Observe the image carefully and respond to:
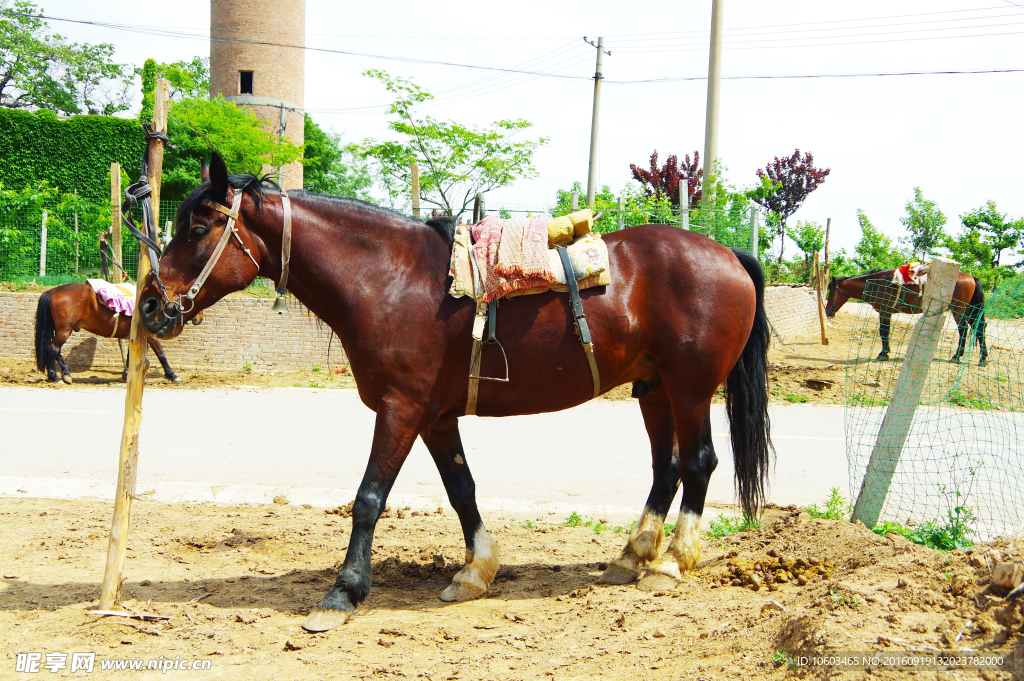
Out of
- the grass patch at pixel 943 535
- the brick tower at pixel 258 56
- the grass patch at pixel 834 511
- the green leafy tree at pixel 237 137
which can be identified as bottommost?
the grass patch at pixel 834 511

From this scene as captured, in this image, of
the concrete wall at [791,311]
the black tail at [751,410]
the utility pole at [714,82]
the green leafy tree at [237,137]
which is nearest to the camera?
the black tail at [751,410]

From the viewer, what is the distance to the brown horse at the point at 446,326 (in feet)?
11.4

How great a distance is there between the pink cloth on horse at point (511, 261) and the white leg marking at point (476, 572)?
1415mm

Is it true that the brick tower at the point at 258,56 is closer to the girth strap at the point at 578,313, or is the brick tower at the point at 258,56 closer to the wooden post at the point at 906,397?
the girth strap at the point at 578,313

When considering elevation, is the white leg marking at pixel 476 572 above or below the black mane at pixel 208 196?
below

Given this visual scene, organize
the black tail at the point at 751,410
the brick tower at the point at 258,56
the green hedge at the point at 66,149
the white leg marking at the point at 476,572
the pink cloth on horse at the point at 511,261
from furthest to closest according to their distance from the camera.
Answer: the brick tower at the point at 258,56 < the green hedge at the point at 66,149 < the black tail at the point at 751,410 < the white leg marking at the point at 476,572 < the pink cloth on horse at the point at 511,261

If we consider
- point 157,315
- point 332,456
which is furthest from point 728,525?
point 332,456

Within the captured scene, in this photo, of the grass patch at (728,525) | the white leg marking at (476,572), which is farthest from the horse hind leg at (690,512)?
the white leg marking at (476,572)

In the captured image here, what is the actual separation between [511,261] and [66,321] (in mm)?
11575

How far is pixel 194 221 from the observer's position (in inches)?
137

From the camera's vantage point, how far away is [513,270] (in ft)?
11.7

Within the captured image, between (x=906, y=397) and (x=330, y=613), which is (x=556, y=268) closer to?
(x=330, y=613)

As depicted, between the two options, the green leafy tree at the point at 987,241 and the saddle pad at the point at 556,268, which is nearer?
the saddle pad at the point at 556,268

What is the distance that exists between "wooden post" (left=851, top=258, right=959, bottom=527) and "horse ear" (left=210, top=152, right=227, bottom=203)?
13.1 ft
